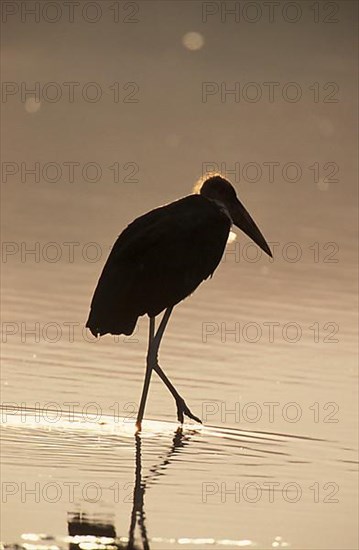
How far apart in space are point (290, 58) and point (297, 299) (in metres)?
17.5

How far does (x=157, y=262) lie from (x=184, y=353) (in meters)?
1.65

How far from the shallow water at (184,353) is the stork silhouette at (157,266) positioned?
0.45 metres

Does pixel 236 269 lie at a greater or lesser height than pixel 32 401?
greater

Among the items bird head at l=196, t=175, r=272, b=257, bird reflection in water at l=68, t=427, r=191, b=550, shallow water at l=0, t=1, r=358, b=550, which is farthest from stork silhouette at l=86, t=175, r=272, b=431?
bird reflection in water at l=68, t=427, r=191, b=550

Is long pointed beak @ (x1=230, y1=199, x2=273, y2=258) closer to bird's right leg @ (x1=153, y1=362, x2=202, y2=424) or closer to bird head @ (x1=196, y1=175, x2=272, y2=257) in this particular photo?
bird head @ (x1=196, y1=175, x2=272, y2=257)

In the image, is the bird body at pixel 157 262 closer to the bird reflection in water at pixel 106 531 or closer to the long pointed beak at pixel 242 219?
the long pointed beak at pixel 242 219

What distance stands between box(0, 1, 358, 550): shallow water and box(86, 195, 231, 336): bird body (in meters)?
0.52

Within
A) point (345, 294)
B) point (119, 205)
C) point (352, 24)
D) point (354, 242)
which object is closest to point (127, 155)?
point (119, 205)

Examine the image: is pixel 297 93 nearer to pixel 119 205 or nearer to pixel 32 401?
pixel 119 205

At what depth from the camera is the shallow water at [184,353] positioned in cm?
862

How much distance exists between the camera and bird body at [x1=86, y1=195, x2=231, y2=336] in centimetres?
1082

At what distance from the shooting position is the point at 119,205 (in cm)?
1919

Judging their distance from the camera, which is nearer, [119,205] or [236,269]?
[236,269]

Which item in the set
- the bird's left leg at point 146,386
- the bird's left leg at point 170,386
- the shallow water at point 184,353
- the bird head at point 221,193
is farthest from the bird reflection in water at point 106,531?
the bird head at point 221,193
